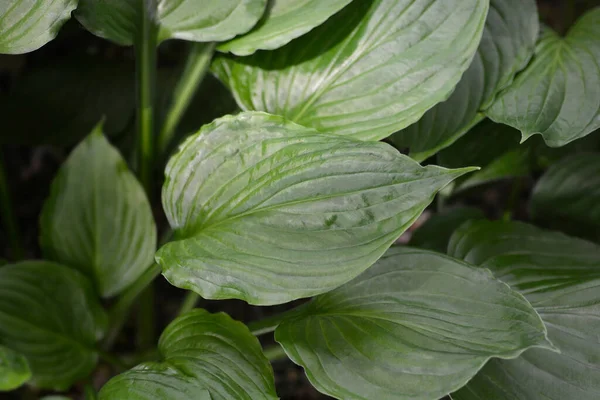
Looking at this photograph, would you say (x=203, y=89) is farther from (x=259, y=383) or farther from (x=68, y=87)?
(x=259, y=383)

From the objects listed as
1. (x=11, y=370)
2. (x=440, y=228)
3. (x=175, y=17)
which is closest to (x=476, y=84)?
(x=440, y=228)

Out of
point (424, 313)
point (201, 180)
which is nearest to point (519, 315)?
point (424, 313)

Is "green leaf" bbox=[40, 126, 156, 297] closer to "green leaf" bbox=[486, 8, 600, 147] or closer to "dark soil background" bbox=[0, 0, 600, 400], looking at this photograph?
"dark soil background" bbox=[0, 0, 600, 400]

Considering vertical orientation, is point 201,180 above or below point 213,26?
below

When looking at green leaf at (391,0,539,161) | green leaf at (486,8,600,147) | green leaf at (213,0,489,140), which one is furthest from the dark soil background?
green leaf at (486,8,600,147)

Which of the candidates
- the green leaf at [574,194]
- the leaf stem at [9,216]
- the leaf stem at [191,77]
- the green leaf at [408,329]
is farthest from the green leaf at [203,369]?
the green leaf at [574,194]

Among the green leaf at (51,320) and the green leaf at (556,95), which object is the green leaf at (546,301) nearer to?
the green leaf at (556,95)
